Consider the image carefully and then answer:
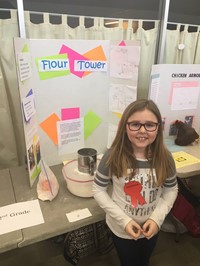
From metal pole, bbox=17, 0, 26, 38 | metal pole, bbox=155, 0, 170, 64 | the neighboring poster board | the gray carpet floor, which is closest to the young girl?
the neighboring poster board

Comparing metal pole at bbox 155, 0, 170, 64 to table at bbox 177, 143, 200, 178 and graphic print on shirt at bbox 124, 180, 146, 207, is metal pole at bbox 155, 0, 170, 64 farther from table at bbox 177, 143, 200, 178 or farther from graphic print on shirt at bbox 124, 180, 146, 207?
graphic print on shirt at bbox 124, 180, 146, 207

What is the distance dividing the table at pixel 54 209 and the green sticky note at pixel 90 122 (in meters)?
0.35

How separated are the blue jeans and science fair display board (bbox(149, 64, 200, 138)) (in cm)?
102

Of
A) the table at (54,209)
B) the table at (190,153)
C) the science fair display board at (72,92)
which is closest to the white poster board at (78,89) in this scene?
the science fair display board at (72,92)

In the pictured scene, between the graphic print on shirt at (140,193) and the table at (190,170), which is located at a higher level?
the graphic print on shirt at (140,193)

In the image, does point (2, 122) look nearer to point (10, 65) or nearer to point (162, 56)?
point (10, 65)

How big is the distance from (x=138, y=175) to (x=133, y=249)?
39cm

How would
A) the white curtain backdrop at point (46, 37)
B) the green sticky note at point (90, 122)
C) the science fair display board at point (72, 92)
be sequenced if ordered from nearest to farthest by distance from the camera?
the science fair display board at point (72, 92)
the green sticky note at point (90, 122)
the white curtain backdrop at point (46, 37)

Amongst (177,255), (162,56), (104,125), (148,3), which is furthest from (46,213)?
(148,3)

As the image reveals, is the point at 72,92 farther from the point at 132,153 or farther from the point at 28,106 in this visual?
the point at 132,153

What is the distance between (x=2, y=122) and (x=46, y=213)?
1.02 metres

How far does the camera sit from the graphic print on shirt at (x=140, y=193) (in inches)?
38.1

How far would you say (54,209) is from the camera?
112 cm

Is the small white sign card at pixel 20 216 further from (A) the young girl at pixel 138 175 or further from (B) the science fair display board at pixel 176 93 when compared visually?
(B) the science fair display board at pixel 176 93
